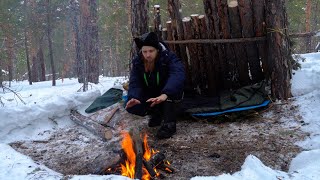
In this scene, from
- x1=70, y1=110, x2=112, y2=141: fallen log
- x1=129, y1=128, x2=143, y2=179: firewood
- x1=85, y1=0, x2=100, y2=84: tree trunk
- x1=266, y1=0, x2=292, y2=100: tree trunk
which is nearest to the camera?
x1=129, y1=128, x2=143, y2=179: firewood

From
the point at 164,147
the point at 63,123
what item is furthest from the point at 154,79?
the point at 63,123

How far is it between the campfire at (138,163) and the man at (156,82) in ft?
3.02

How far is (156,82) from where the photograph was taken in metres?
4.48

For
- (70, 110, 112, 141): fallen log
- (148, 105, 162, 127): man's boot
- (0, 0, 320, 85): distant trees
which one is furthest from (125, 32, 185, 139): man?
(0, 0, 320, 85): distant trees

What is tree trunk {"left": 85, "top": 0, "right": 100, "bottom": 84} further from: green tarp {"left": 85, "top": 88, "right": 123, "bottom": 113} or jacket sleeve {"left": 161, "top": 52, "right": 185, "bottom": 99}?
jacket sleeve {"left": 161, "top": 52, "right": 185, "bottom": 99}

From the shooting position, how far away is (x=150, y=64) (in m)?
4.43

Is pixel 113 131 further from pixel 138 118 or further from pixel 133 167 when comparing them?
pixel 133 167

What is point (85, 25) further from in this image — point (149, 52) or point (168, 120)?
point (168, 120)

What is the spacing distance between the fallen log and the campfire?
3.88 ft

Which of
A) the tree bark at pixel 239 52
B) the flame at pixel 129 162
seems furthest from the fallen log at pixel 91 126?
the tree bark at pixel 239 52

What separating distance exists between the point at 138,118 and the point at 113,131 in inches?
25.0

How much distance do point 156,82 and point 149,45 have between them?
0.56 metres

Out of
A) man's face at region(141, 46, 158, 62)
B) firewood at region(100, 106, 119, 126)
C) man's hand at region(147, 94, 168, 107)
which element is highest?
man's face at region(141, 46, 158, 62)

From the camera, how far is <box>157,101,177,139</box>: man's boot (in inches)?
169
